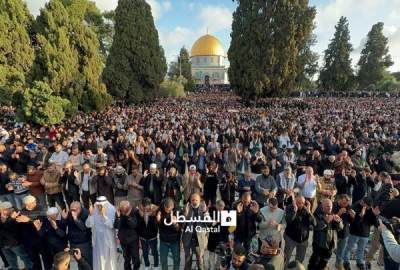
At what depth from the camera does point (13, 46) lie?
21.4 m

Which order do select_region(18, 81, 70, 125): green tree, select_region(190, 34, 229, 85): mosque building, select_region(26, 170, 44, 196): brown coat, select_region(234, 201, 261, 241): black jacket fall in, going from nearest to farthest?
select_region(234, 201, 261, 241): black jacket → select_region(26, 170, 44, 196): brown coat → select_region(18, 81, 70, 125): green tree → select_region(190, 34, 229, 85): mosque building

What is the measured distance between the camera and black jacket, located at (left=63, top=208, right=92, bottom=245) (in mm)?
4352

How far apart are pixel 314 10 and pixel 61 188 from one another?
24539 mm

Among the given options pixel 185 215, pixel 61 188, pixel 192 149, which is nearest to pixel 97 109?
pixel 192 149

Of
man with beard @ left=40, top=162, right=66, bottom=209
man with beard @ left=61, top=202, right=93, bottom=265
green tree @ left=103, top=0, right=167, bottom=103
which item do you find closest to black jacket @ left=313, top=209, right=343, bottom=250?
man with beard @ left=61, top=202, right=93, bottom=265

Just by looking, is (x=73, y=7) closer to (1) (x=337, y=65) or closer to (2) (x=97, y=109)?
(2) (x=97, y=109)

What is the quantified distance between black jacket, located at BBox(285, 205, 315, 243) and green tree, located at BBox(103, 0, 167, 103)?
22.4 meters

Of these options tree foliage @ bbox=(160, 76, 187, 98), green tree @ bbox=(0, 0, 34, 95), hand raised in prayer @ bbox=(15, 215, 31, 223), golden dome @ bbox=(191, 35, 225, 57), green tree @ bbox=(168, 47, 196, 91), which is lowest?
hand raised in prayer @ bbox=(15, 215, 31, 223)

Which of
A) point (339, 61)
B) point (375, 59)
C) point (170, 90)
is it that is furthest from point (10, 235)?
point (375, 59)

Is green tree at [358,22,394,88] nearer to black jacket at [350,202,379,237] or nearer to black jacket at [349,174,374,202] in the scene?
black jacket at [349,174,374,202]

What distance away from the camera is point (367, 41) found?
42.1 meters

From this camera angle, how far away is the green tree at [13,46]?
20.5 m

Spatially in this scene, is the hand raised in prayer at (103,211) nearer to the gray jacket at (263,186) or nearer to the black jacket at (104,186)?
the black jacket at (104,186)

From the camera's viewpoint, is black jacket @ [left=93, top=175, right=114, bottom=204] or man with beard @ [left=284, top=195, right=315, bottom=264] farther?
black jacket @ [left=93, top=175, right=114, bottom=204]
